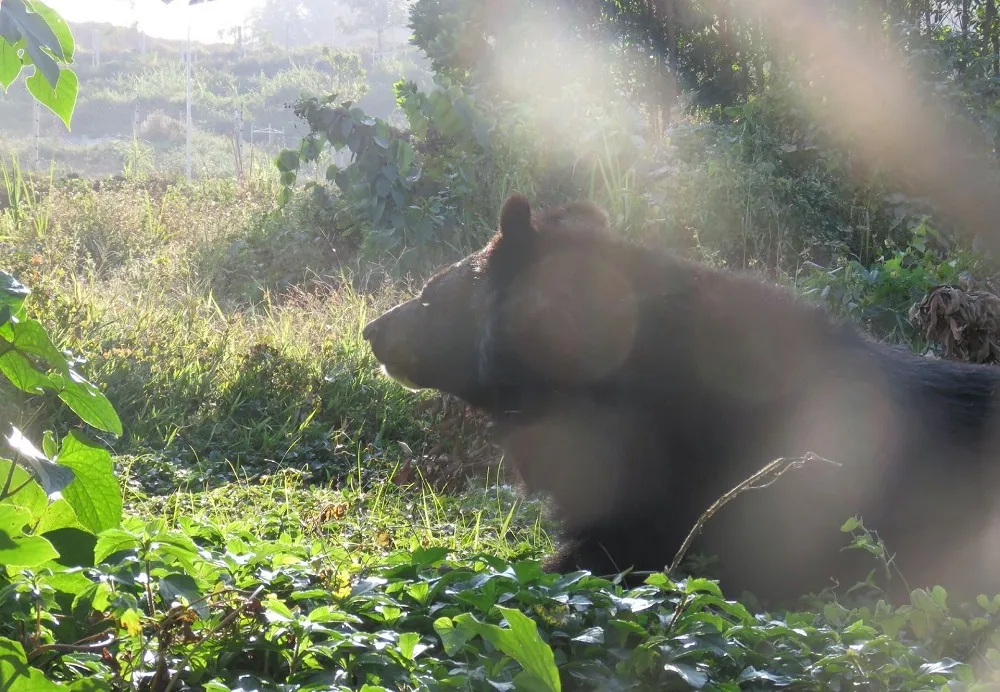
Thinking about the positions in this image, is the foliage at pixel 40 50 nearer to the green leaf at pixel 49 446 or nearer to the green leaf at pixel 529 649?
the green leaf at pixel 49 446

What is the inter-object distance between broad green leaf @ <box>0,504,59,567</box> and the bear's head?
7.67 feet

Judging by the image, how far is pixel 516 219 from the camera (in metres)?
3.75

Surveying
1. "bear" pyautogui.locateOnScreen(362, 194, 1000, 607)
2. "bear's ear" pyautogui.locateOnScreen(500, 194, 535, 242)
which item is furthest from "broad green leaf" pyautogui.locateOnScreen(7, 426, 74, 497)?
"bear's ear" pyautogui.locateOnScreen(500, 194, 535, 242)

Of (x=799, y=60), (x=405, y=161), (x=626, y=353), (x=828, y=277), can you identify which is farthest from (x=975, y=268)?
(x=405, y=161)

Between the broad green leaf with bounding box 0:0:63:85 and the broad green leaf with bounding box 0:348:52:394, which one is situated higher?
the broad green leaf with bounding box 0:0:63:85

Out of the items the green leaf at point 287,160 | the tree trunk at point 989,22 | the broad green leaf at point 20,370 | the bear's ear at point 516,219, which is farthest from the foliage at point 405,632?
the tree trunk at point 989,22

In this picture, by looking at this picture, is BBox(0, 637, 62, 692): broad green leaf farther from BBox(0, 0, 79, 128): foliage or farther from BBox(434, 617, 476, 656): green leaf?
BBox(0, 0, 79, 128): foliage

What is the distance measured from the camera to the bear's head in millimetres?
3652

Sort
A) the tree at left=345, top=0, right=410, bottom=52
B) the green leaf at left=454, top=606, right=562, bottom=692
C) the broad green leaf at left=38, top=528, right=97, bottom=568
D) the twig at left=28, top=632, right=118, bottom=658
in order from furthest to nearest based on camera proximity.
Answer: the tree at left=345, top=0, right=410, bottom=52, the broad green leaf at left=38, top=528, right=97, bottom=568, the twig at left=28, top=632, right=118, bottom=658, the green leaf at left=454, top=606, right=562, bottom=692

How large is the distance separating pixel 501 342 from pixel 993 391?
173 cm

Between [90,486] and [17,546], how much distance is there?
212mm

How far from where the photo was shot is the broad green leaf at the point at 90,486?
1.72 meters

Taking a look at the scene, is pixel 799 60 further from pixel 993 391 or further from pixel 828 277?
pixel 993 391

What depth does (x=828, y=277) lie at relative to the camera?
22.2 ft
